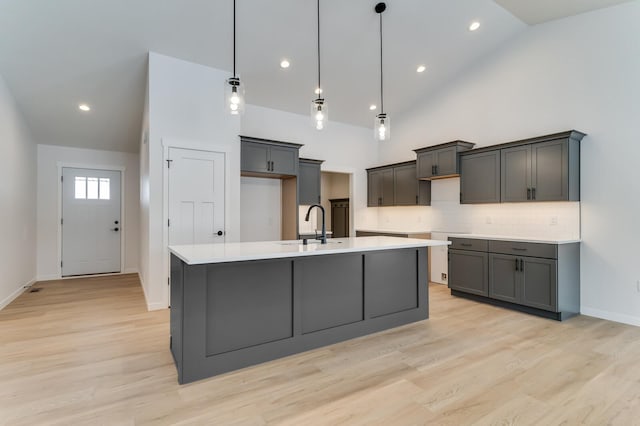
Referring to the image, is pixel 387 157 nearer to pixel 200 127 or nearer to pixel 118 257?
pixel 200 127

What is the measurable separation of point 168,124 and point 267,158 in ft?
4.92

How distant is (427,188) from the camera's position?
5895mm

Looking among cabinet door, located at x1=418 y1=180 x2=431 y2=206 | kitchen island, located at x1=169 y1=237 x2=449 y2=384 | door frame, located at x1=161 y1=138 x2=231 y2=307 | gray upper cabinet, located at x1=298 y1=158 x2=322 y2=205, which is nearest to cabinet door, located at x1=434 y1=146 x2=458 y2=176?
cabinet door, located at x1=418 y1=180 x2=431 y2=206

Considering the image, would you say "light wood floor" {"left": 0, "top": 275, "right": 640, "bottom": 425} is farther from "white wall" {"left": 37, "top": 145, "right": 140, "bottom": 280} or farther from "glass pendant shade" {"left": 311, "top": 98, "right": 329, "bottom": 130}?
"white wall" {"left": 37, "top": 145, "right": 140, "bottom": 280}

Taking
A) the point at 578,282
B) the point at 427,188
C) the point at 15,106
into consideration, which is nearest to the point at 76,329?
the point at 15,106

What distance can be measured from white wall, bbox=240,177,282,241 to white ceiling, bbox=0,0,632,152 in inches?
55.8

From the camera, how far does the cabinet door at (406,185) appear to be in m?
5.89

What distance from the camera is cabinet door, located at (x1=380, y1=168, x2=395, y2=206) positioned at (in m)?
6.30

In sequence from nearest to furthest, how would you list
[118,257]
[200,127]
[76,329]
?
1. [76,329]
2. [200,127]
3. [118,257]

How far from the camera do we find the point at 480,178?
15.8ft

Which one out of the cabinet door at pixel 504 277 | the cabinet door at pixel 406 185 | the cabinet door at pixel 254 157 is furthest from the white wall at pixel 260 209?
the cabinet door at pixel 504 277

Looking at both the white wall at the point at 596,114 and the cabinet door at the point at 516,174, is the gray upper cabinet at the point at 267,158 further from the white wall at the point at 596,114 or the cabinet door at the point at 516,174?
the white wall at the point at 596,114

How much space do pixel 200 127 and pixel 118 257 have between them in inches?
157

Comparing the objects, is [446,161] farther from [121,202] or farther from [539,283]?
[121,202]
